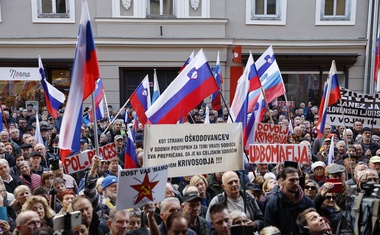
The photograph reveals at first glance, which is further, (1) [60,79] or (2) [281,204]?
(1) [60,79]

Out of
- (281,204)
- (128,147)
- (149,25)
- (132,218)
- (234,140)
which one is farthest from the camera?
(149,25)

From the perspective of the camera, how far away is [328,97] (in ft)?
26.9

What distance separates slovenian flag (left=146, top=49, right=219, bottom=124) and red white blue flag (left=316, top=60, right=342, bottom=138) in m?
2.55

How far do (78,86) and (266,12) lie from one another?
1525 centimetres

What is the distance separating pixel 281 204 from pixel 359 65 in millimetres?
16555

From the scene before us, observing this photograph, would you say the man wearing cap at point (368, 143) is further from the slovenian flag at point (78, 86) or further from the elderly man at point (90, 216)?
the elderly man at point (90, 216)

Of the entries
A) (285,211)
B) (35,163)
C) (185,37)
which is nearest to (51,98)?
(35,163)

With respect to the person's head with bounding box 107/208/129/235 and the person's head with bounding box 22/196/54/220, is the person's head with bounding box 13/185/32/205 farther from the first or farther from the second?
the person's head with bounding box 107/208/129/235

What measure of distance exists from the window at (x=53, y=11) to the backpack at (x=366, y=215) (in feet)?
56.5

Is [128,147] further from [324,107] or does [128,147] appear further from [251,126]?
[324,107]

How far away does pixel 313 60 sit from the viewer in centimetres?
1995

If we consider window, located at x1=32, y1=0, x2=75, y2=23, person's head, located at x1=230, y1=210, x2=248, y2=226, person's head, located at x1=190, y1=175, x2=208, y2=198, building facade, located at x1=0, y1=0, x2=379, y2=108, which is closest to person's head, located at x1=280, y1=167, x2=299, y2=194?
person's head, located at x1=230, y1=210, x2=248, y2=226

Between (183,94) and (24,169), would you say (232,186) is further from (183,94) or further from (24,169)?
(24,169)

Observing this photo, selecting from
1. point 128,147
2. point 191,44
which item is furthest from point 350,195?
point 191,44
